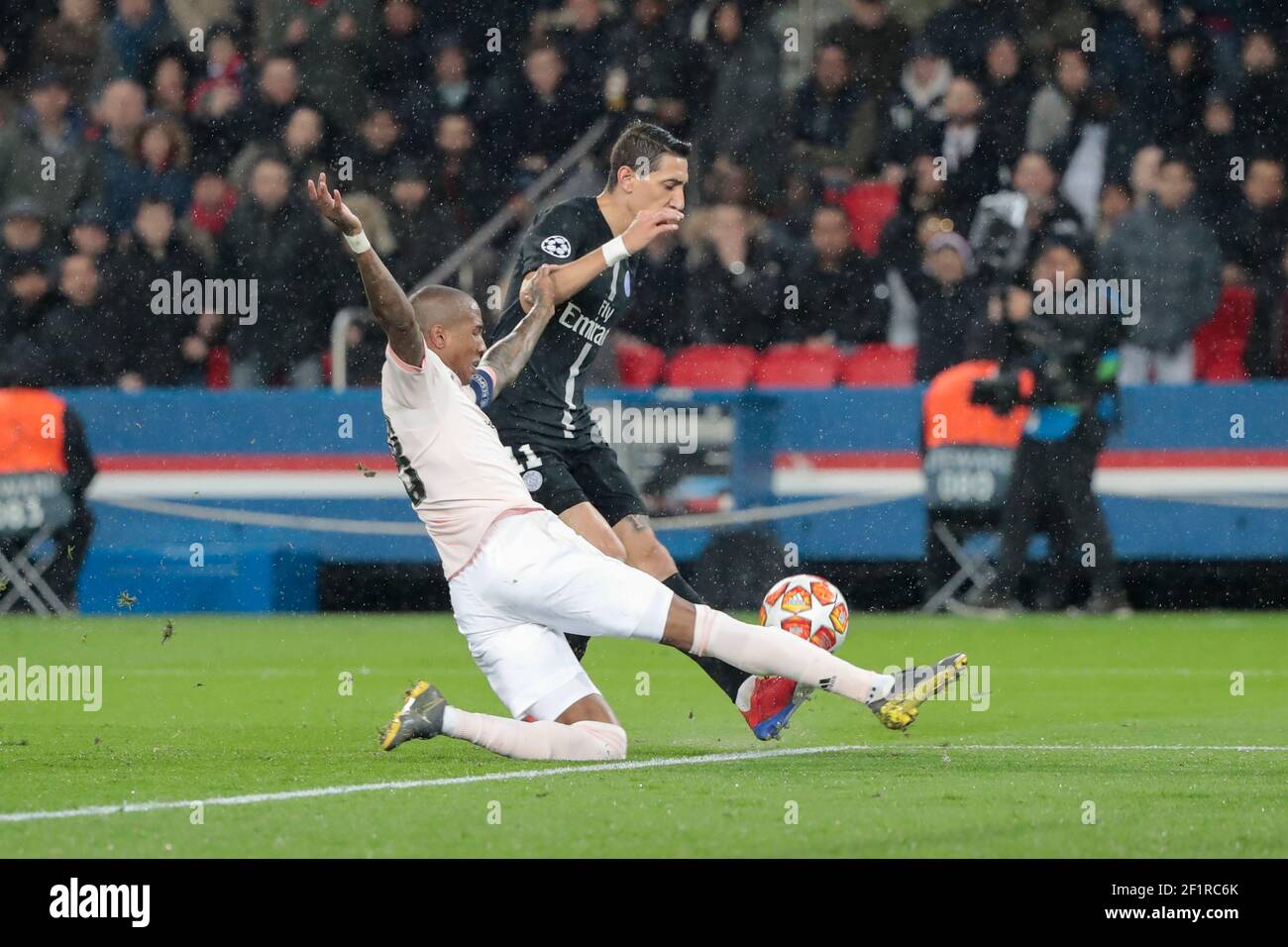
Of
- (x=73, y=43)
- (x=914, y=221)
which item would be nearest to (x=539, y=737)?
(x=914, y=221)

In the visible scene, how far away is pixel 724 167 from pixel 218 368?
3.88m

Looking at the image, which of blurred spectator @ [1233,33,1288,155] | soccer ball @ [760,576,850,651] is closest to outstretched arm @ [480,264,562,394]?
soccer ball @ [760,576,850,651]

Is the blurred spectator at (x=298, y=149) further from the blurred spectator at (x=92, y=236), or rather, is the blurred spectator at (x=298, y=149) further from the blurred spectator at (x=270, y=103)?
the blurred spectator at (x=92, y=236)

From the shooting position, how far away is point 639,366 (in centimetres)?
1531

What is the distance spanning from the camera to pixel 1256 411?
561 inches

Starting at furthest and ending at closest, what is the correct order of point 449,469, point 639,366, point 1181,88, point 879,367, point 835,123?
point 835,123
point 1181,88
point 639,366
point 879,367
point 449,469

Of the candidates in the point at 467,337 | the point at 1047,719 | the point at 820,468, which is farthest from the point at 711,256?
the point at 467,337

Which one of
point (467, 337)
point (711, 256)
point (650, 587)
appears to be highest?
point (711, 256)

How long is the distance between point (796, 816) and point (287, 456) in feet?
30.1

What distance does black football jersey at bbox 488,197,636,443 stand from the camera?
8.42 meters

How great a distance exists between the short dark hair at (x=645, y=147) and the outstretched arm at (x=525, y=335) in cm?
73

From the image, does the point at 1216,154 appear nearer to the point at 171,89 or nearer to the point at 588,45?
the point at 588,45

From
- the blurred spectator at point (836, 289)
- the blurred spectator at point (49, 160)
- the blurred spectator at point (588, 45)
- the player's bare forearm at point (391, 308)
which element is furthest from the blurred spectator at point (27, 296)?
the player's bare forearm at point (391, 308)
